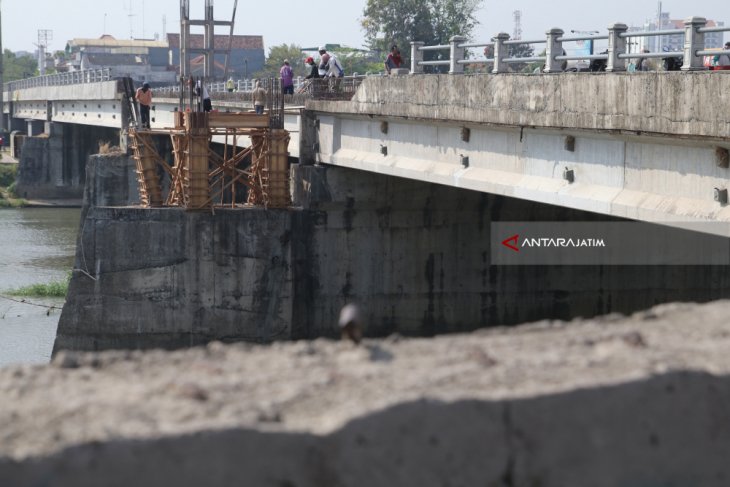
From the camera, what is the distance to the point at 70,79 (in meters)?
75.5

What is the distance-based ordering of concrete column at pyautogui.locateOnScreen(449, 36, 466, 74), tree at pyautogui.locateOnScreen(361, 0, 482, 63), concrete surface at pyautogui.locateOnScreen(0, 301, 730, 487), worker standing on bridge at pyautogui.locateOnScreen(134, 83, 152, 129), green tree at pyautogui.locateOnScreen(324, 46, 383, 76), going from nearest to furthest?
concrete surface at pyautogui.locateOnScreen(0, 301, 730, 487) < concrete column at pyautogui.locateOnScreen(449, 36, 466, 74) < worker standing on bridge at pyautogui.locateOnScreen(134, 83, 152, 129) < tree at pyautogui.locateOnScreen(361, 0, 482, 63) < green tree at pyautogui.locateOnScreen(324, 46, 383, 76)

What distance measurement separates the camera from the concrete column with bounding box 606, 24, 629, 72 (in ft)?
56.6

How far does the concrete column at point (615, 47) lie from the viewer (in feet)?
56.6

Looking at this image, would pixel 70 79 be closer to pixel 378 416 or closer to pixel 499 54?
pixel 499 54

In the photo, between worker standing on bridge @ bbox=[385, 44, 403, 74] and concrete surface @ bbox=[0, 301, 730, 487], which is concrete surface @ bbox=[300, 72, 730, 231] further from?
concrete surface @ bbox=[0, 301, 730, 487]

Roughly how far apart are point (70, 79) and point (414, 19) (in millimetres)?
28326

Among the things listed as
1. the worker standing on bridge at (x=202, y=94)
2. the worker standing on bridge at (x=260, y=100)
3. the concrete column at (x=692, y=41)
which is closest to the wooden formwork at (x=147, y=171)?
the worker standing on bridge at (x=202, y=94)

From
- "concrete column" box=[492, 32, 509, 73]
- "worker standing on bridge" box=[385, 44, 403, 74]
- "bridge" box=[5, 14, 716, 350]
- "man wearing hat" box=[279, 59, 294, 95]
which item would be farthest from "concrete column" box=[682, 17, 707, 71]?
"man wearing hat" box=[279, 59, 294, 95]

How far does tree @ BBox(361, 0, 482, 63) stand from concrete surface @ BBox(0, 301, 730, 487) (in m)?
83.7

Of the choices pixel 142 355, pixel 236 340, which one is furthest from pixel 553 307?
pixel 142 355

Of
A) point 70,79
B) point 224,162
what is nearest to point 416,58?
point 224,162

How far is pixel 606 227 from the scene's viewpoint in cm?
2684

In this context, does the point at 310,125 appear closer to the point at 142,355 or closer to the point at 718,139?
the point at 718,139

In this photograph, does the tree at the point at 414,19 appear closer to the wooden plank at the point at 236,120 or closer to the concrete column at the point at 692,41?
the wooden plank at the point at 236,120
